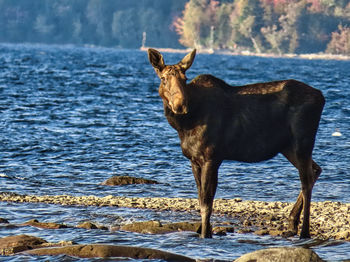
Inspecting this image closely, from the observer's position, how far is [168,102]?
38.7 feet

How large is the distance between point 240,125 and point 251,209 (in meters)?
3.28

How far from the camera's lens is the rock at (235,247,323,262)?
9984 mm

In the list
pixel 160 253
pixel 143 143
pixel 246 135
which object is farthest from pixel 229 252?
pixel 143 143

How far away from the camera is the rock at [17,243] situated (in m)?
11.4

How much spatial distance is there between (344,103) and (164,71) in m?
39.5

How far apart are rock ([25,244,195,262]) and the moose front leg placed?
4.34 ft

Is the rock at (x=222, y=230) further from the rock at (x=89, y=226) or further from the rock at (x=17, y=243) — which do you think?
the rock at (x=17, y=243)

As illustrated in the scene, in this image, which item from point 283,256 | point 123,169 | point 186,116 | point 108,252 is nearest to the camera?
point 283,256

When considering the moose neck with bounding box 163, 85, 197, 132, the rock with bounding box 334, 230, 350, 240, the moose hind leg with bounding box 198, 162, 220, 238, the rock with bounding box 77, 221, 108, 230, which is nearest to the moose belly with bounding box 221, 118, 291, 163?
the moose hind leg with bounding box 198, 162, 220, 238

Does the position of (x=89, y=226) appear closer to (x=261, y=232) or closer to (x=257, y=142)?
(x=261, y=232)

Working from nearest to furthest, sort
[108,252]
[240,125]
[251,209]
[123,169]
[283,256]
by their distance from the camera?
[283,256] → [108,252] → [240,125] → [251,209] → [123,169]

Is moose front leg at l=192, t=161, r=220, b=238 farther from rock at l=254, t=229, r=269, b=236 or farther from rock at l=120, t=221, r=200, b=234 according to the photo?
rock at l=254, t=229, r=269, b=236

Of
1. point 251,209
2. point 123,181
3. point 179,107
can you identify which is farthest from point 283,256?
point 123,181

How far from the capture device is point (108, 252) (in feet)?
36.5
